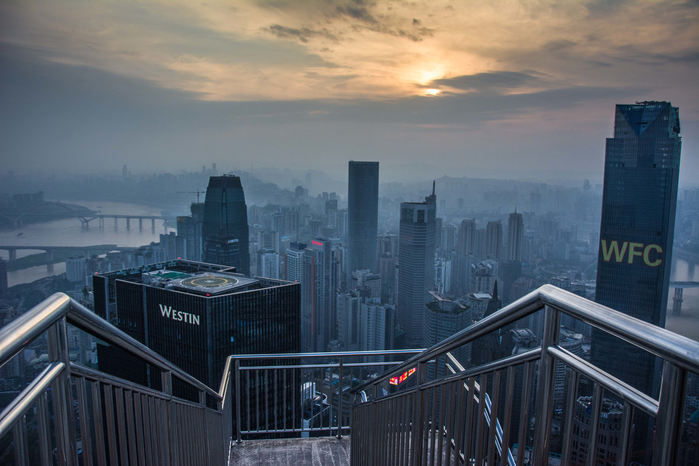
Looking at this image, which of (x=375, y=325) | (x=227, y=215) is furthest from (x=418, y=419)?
(x=227, y=215)

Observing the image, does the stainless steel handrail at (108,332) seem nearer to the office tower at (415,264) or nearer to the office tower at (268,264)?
the office tower at (415,264)

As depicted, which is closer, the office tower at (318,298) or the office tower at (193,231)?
the office tower at (318,298)

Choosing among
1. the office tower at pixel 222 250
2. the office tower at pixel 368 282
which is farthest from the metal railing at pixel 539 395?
the office tower at pixel 222 250

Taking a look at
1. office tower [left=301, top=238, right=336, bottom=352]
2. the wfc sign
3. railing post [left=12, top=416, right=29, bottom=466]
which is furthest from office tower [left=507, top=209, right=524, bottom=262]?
railing post [left=12, top=416, right=29, bottom=466]

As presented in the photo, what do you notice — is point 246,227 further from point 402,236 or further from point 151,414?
point 151,414

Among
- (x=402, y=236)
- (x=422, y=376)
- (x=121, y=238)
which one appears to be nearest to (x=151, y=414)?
(x=422, y=376)

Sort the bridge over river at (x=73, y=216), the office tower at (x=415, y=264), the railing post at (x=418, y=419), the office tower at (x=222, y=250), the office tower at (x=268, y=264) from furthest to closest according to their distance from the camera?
the office tower at (x=222, y=250) < the office tower at (x=268, y=264) < the office tower at (x=415, y=264) < the bridge over river at (x=73, y=216) < the railing post at (x=418, y=419)

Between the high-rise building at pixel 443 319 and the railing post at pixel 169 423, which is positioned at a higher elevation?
the railing post at pixel 169 423
